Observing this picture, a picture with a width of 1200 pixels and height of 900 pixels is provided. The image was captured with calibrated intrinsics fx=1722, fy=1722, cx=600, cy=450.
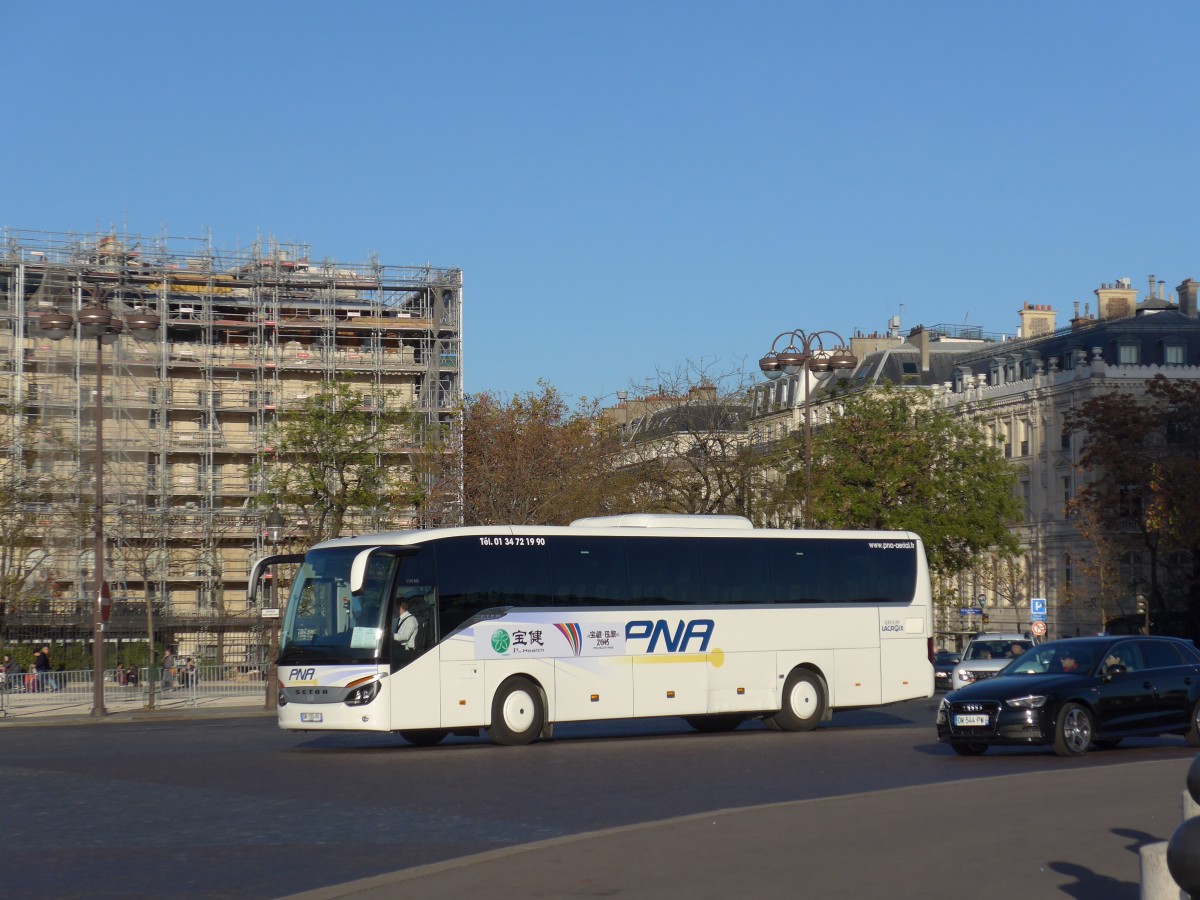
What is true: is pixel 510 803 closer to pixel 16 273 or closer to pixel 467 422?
pixel 467 422

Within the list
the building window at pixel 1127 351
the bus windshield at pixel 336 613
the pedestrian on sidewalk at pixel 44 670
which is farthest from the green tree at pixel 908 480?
the bus windshield at pixel 336 613

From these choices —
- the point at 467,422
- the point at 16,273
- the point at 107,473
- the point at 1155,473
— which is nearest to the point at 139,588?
the point at 107,473

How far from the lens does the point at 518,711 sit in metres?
25.1

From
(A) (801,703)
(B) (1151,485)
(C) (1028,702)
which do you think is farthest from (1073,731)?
(B) (1151,485)

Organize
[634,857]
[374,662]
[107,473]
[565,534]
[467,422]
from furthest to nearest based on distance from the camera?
[107,473] → [467,422] → [565,534] → [374,662] → [634,857]

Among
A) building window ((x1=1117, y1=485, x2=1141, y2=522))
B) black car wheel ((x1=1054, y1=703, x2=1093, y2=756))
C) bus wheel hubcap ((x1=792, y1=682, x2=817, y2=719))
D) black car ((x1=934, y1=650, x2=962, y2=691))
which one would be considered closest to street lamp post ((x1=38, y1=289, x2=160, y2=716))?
bus wheel hubcap ((x1=792, y1=682, x2=817, y2=719))

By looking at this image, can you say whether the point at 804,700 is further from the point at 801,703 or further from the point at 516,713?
the point at 516,713

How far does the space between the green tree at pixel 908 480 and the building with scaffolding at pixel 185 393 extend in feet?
48.6

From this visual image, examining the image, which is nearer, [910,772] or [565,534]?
[910,772]

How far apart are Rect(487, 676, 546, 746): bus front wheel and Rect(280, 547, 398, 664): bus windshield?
6.76 ft

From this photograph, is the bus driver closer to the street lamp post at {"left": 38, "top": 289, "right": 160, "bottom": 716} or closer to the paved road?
the paved road

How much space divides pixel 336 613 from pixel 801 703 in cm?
793

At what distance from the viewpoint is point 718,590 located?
2730 cm

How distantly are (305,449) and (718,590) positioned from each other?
1209 inches
